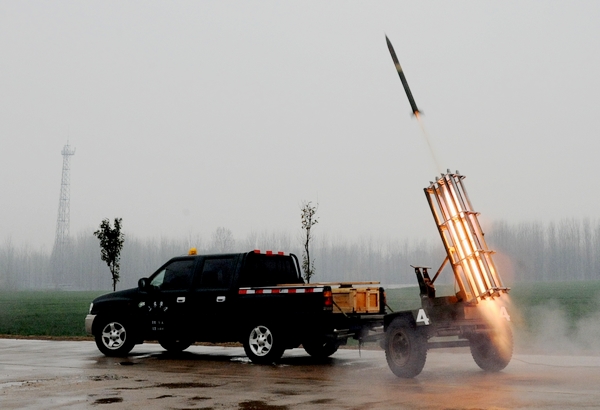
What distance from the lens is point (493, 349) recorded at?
13719 mm

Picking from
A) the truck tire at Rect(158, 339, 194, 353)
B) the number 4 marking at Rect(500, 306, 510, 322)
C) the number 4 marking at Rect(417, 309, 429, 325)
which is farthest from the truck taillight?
the truck tire at Rect(158, 339, 194, 353)

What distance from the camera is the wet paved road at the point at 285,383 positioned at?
10000 mm

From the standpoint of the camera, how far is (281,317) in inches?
594

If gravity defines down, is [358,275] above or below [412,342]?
above

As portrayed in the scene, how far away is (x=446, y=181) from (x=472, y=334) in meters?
2.58

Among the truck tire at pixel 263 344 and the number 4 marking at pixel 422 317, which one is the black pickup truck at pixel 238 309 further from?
the number 4 marking at pixel 422 317

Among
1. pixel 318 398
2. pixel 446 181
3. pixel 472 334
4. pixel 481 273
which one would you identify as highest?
pixel 446 181

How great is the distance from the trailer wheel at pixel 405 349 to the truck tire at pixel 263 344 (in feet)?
8.36

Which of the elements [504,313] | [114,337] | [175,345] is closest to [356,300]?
[504,313]

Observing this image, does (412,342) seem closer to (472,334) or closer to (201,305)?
(472,334)

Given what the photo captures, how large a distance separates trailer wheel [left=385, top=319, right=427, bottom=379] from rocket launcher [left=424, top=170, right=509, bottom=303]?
37.2 inches

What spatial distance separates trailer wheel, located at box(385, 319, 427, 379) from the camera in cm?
1286

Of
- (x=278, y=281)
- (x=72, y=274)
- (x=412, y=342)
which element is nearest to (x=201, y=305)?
(x=278, y=281)

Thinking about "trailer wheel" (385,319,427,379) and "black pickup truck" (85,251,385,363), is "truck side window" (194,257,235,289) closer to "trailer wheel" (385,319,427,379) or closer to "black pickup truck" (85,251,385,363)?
"black pickup truck" (85,251,385,363)
